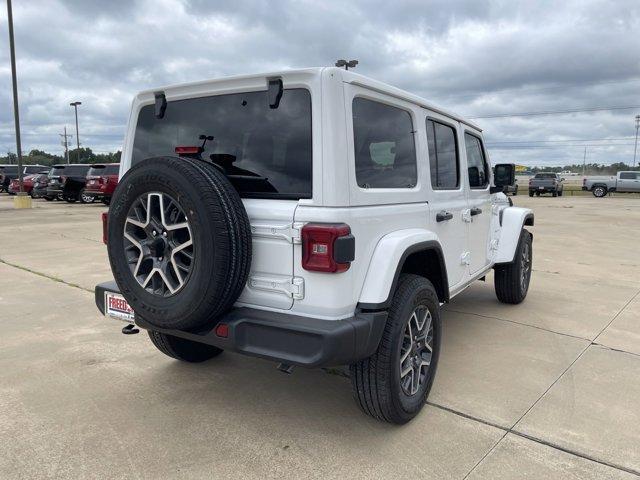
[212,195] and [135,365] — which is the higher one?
[212,195]

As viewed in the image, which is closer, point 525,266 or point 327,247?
point 327,247

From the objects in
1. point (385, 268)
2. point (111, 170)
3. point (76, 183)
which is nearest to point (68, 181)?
point (76, 183)

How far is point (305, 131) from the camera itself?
2.53 m

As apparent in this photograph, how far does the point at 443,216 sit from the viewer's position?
10.9ft

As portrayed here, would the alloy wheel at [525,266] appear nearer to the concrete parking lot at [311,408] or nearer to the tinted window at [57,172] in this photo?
the concrete parking lot at [311,408]

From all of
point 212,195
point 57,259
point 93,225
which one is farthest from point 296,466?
point 93,225

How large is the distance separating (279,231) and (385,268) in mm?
567

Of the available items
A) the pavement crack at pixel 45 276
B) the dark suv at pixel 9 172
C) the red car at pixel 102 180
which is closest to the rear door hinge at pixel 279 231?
the pavement crack at pixel 45 276

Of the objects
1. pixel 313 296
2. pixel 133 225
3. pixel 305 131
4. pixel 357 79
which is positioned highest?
pixel 357 79

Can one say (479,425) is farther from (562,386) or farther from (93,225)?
(93,225)

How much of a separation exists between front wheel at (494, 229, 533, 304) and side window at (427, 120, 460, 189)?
168 centimetres

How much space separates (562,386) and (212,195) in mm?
2644

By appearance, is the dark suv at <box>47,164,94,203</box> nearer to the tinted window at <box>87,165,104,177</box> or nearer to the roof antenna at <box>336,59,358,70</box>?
the tinted window at <box>87,165,104,177</box>

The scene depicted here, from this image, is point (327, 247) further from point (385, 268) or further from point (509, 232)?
point (509, 232)
